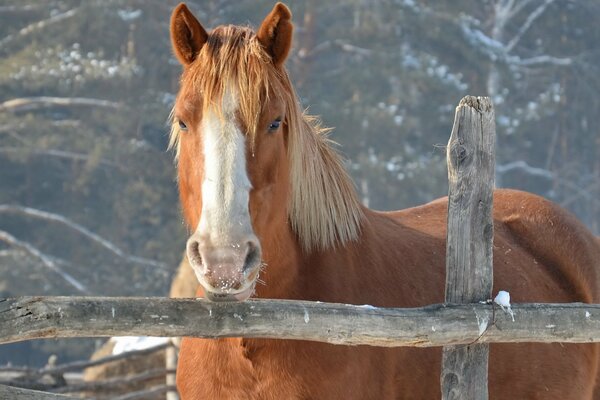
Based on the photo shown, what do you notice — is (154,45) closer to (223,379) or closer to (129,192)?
(129,192)

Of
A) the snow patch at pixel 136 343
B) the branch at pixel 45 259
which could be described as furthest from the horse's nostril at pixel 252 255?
the branch at pixel 45 259

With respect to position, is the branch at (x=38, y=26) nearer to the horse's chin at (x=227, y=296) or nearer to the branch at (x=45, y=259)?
the branch at (x=45, y=259)

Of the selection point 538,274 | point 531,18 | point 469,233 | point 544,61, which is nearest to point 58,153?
point 544,61

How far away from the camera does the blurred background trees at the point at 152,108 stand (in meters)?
19.9

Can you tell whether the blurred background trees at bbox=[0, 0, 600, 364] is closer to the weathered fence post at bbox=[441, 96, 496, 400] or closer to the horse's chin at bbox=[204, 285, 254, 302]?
the weathered fence post at bbox=[441, 96, 496, 400]

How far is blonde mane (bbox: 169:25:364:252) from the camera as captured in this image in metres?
3.20

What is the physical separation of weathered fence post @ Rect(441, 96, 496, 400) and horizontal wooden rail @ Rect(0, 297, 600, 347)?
0.11 meters

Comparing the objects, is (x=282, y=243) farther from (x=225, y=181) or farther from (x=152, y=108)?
(x=152, y=108)

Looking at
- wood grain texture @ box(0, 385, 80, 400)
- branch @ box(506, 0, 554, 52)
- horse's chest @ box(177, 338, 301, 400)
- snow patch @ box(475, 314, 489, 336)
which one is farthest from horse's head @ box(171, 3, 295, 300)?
branch @ box(506, 0, 554, 52)

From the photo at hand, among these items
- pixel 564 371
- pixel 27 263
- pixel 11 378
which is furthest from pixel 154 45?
pixel 564 371

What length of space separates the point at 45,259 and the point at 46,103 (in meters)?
3.45

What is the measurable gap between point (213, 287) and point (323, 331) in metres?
0.44

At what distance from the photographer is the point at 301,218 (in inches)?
144

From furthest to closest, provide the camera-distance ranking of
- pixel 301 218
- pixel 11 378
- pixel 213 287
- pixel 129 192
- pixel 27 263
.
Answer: pixel 129 192, pixel 27 263, pixel 11 378, pixel 301 218, pixel 213 287
